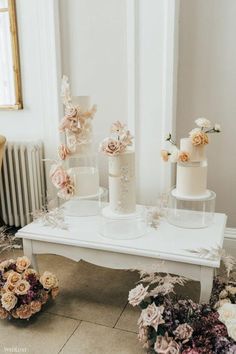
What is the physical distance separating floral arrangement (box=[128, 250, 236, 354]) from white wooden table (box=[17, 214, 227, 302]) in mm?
96

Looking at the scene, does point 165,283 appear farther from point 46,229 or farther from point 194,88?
point 194,88

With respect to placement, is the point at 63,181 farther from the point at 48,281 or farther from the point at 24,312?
the point at 24,312

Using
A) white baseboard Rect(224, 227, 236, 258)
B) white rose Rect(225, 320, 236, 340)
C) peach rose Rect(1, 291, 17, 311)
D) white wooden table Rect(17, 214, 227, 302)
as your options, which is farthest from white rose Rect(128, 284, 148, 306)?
white baseboard Rect(224, 227, 236, 258)

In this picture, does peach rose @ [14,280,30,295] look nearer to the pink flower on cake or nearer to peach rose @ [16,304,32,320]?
peach rose @ [16,304,32,320]

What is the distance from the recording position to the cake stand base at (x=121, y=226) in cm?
189

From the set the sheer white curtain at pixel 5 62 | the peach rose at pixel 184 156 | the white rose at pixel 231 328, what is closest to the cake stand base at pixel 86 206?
the peach rose at pixel 184 156

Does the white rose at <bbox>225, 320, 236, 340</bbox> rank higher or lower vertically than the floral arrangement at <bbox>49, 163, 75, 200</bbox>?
lower

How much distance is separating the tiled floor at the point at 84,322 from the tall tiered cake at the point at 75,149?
56 cm

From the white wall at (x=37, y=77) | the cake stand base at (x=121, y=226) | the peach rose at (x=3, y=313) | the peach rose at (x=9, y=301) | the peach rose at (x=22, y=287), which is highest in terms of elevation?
the white wall at (x=37, y=77)

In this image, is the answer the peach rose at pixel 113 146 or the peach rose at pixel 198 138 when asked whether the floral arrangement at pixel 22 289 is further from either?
the peach rose at pixel 198 138

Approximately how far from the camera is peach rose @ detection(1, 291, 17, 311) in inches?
Answer: 71.4

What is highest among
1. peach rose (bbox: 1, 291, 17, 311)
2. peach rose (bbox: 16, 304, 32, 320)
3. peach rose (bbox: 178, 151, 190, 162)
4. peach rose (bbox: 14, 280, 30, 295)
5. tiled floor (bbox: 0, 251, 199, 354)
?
peach rose (bbox: 178, 151, 190, 162)

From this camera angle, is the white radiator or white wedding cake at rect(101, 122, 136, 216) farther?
the white radiator

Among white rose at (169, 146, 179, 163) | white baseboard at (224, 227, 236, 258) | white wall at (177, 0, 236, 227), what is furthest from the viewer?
white baseboard at (224, 227, 236, 258)
